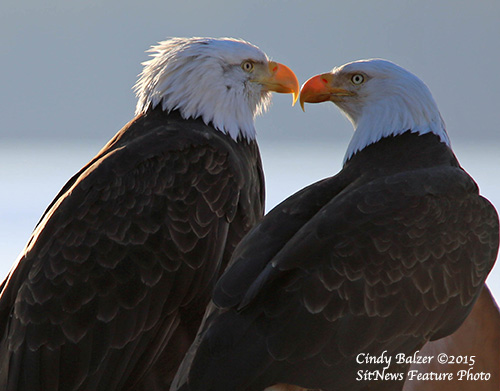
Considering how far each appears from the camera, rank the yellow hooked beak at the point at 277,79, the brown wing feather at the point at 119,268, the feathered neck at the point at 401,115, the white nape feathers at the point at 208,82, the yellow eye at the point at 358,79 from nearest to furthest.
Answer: the brown wing feather at the point at 119,268
the feathered neck at the point at 401,115
the yellow eye at the point at 358,79
the white nape feathers at the point at 208,82
the yellow hooked beak at the point at 277,79

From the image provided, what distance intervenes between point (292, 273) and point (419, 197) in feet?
1.48

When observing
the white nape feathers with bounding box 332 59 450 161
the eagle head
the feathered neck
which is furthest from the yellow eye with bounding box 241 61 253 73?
the feathered neck

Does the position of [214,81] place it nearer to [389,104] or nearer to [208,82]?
[208,82]

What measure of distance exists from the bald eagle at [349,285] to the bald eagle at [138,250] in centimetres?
35

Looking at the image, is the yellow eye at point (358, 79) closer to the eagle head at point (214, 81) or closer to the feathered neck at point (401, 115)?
the feathered neck at point (401, 115)

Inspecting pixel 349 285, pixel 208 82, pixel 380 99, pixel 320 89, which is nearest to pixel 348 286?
pixel 349 285

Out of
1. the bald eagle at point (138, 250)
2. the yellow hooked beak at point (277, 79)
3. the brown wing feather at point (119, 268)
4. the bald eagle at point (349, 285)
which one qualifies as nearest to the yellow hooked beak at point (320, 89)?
the yellow hooked beak at point (277, 79)

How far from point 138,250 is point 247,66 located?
2.89ft

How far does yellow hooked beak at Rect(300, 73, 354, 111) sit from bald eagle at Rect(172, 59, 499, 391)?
536 mm

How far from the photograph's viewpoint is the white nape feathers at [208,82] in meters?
3.40

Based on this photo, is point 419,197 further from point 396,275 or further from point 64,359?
point 64,359

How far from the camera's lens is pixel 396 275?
8.55 feet

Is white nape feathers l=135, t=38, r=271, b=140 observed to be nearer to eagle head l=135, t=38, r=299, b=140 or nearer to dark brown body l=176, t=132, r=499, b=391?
eagle head l=135, t=38, r=299, b=140

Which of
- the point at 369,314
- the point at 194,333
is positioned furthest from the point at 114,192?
the point at 369,314
